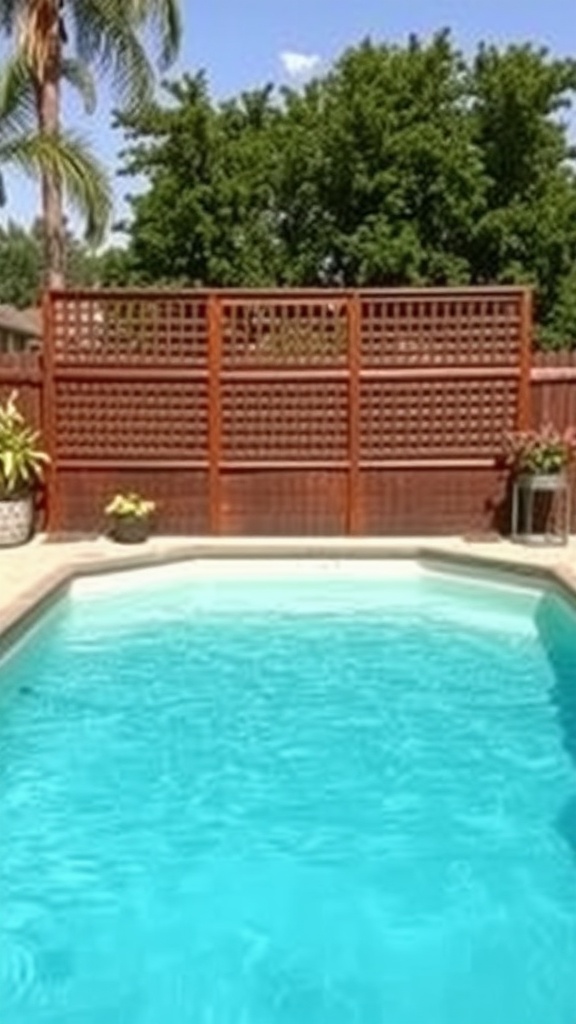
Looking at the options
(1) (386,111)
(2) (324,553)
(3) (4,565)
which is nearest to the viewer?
(3) (4,565)

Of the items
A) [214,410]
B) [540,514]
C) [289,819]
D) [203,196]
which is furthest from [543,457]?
[203,196]

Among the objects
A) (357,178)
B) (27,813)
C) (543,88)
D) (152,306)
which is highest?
(543,88)

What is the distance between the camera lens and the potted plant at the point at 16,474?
1205 centimetres

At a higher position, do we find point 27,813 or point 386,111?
point 386,111

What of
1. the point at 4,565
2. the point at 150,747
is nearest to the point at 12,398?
the point at 4,565

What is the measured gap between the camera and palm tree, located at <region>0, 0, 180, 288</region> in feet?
54.0

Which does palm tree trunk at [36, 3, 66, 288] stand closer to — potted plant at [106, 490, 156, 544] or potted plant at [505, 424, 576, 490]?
potted plant at [106, 490, 156, 544]

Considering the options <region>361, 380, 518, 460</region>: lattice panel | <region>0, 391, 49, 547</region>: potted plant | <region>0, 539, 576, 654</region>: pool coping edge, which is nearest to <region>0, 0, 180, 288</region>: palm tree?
<region>0, 391, 49, 547</region>: potted plant

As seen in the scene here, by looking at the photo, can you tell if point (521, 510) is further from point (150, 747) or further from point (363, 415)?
point (150, 747)

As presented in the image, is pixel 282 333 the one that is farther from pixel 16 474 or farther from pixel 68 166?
pixel 68 166

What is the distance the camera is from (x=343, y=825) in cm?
570

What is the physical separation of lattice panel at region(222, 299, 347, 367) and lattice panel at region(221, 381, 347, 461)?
24 centimetres

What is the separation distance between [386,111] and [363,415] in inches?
482

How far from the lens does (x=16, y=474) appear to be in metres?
12.1
